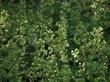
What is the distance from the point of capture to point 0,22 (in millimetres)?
16484

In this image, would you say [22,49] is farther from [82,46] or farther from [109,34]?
[109,34]

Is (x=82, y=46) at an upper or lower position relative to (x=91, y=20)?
lower

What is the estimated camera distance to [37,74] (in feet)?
47.0

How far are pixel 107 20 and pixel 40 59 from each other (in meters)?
5.02

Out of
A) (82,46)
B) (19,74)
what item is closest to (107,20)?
(82,46)

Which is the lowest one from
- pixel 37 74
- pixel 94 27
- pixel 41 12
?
pixel 37 74

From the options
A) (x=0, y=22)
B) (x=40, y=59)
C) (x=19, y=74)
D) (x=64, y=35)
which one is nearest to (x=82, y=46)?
(x=64, y=35)

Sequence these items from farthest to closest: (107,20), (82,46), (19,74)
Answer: (107,20), (82,46), (19,74)

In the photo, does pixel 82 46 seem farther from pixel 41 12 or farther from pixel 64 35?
pixel 41 12

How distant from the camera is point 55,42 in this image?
613 inches

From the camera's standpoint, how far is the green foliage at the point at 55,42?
1435 centimetres

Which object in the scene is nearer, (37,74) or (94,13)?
(37,74)

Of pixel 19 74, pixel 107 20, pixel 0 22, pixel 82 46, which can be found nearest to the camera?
pixel 19 74

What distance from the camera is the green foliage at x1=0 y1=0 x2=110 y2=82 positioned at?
1435 centimetres
